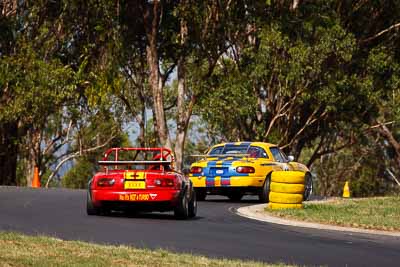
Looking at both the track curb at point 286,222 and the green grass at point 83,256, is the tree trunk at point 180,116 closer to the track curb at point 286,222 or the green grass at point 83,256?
the track curb at point 286,222

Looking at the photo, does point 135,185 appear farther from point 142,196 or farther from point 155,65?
point 155,65

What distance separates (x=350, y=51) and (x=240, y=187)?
18250 millimetres

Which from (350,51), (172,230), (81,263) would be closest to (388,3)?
(350,51)

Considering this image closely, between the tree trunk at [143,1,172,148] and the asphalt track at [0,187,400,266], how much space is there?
67.9 feet

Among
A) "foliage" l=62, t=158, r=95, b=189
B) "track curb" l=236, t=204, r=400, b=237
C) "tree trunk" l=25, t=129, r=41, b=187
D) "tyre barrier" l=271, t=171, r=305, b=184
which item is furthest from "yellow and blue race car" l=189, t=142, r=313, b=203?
"foliage" l=62, t=158, r=95, b=189

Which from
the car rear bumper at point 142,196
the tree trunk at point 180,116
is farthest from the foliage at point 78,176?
the car rear bumper at point 142,196

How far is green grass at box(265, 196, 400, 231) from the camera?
1773cm

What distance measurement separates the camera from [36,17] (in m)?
44.1

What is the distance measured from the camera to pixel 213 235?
14.9 m

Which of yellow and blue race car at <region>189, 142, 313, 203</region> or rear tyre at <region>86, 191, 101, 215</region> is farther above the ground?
yellow and blue race car at <region>189, 142, 313, 203</region>

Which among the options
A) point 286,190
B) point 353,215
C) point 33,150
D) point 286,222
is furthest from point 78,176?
point 286,222

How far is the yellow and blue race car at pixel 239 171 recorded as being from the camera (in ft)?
78.2

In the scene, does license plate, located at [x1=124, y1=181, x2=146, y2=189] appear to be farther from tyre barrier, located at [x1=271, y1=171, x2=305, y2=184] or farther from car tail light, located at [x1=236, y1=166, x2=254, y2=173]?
car tail light, located at [x1=236, y1=166, x2=254, y2=173]

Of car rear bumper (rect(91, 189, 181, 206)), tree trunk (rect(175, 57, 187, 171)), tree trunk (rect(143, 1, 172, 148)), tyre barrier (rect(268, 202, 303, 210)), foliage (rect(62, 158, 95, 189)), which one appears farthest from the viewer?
foliage (rect(62, 158, 95, 189))
